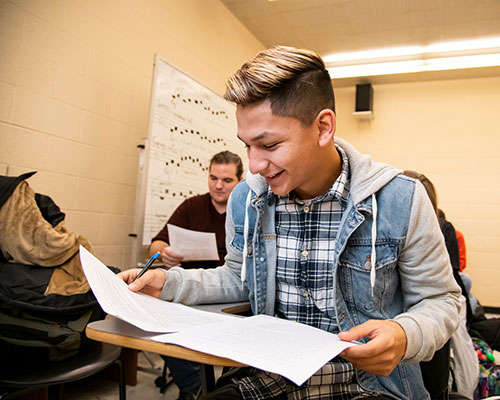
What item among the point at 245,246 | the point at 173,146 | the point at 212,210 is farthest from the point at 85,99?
the point at 245,246

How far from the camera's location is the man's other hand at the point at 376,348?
0.64m

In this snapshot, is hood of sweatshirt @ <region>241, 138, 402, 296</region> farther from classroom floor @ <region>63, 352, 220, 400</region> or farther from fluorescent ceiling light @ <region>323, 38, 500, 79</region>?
fluorescent ceiling light @ <region>323, 38, 500, 79</region>

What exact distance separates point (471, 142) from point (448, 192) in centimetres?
71

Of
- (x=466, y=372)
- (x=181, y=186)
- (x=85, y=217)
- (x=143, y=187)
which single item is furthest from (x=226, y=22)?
(x=466, y=372)

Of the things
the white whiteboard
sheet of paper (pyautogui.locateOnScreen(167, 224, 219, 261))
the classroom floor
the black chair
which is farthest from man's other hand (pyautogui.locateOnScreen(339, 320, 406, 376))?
the white whiteboard

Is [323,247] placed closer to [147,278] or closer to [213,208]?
[147,278]

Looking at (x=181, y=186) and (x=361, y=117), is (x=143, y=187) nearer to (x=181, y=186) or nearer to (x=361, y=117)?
(x=181, y=186)

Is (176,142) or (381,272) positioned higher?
(176,142)

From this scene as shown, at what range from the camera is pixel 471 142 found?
528cm

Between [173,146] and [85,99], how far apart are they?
610mm

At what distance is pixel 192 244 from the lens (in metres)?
2.11

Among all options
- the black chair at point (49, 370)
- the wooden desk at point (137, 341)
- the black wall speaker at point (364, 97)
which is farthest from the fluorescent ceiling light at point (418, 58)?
the wooden desk at point (137, 341)

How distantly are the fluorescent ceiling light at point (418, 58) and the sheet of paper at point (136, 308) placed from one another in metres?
4.69

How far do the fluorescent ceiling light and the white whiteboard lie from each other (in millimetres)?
2535
